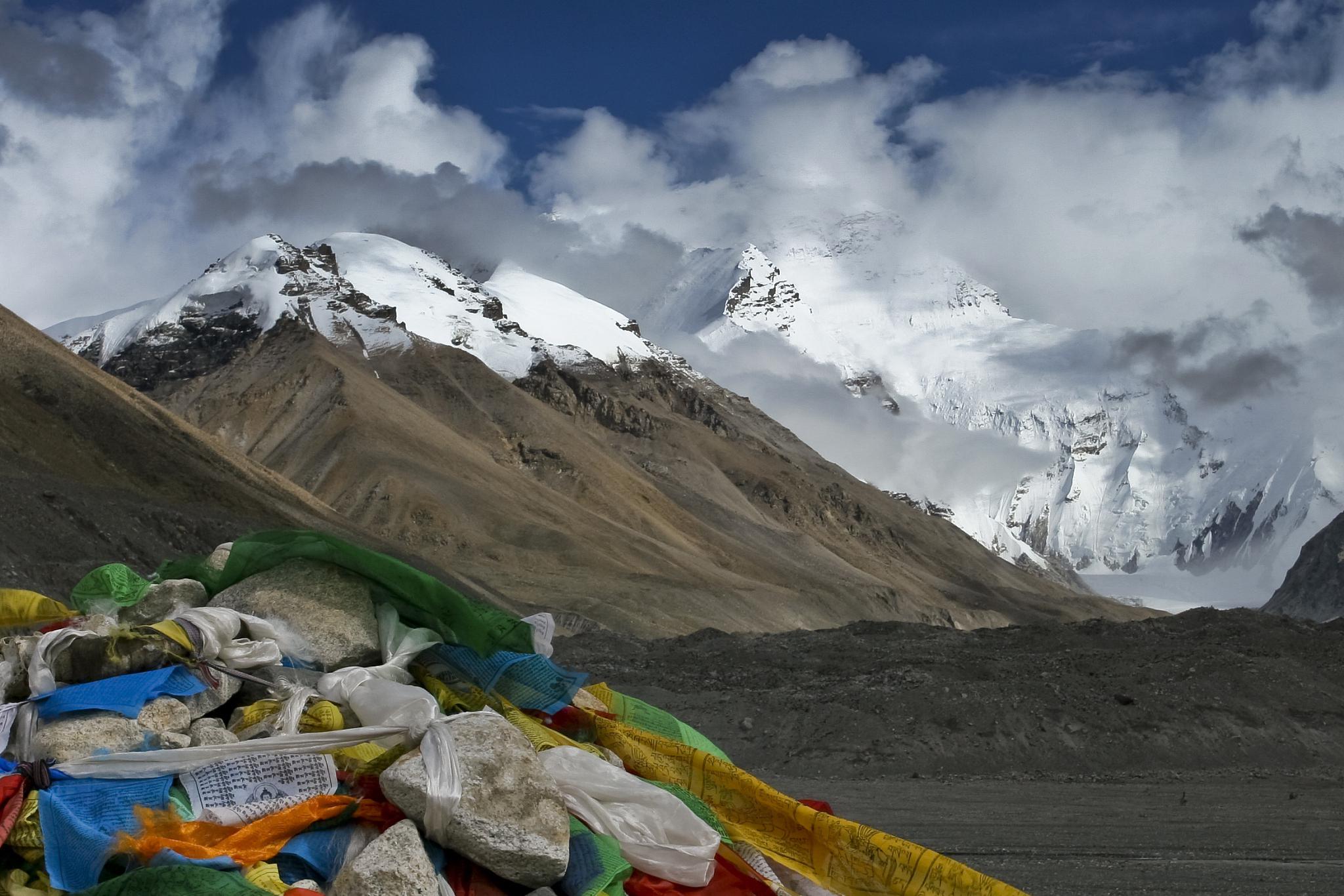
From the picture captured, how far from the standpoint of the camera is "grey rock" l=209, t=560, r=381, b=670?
7.60m

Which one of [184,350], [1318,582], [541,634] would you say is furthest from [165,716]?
[1318,582]

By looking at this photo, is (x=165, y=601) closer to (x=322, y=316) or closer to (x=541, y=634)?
(x=541, y=634)

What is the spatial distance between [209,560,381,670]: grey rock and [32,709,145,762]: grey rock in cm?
121

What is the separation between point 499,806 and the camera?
6.23m

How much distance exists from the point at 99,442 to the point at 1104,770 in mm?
38749

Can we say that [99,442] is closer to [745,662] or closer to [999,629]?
[745,662]

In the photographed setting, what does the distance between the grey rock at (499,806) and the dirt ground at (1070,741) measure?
6.41 m

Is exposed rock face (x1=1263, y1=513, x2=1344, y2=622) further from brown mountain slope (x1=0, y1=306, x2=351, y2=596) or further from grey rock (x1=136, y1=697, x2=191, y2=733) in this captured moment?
grey rock (x1=136, y1=697, x2=191, y2=733)

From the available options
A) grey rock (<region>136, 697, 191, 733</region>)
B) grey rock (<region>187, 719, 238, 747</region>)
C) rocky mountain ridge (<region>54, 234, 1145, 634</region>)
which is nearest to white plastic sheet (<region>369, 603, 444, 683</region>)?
grey rock (<region>187, 719, 238, 747</region>)

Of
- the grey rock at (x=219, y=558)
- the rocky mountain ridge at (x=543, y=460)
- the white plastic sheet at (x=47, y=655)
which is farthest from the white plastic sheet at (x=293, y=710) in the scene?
the rocky mountain ridge at (x=543, y=460)

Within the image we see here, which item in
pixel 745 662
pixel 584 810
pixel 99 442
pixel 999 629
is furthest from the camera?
pixel 99 442

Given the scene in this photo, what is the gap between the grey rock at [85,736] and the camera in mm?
6414

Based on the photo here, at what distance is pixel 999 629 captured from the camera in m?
38.8

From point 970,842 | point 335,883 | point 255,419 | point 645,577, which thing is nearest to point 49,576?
Answer: point 970,842
